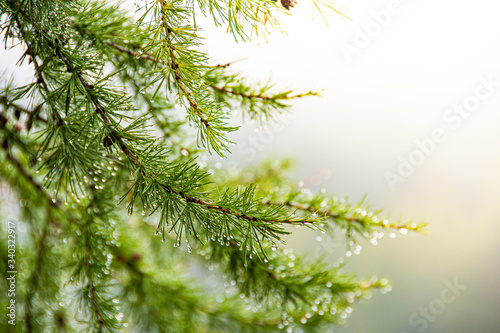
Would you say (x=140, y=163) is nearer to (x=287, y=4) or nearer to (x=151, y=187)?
(x=151, y=187)

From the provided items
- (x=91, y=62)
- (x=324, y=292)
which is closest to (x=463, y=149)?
(x=324, y=292)

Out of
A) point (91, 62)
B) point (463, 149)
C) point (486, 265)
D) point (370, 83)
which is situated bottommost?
point (486, 265)

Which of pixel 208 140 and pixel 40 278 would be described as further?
pixel 40 278

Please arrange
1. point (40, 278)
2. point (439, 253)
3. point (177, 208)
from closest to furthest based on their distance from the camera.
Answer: point (177, 208), point (40, 278), point (439, 253)

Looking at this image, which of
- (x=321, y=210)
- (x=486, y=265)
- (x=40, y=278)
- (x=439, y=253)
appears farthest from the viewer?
(x=439, y=253)

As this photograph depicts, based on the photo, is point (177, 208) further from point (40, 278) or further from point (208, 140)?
point (40, 278)

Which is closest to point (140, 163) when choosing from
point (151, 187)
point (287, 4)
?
point (151, 187)

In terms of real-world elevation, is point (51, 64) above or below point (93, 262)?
above
